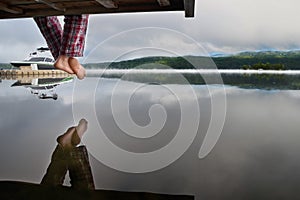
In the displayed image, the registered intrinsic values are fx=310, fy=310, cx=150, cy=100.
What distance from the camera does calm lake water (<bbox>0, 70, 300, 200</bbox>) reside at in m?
1.39

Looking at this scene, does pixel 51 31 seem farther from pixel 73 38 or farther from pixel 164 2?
pixel 164 2

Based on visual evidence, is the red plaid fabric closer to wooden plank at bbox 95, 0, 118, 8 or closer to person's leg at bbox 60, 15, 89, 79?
person's leg at bbox 60, 15, 89, 79

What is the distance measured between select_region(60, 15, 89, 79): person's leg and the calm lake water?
0.60 m

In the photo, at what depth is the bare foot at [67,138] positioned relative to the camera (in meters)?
2.12

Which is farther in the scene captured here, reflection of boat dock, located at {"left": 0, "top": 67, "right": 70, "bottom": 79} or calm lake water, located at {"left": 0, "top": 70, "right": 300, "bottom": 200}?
reflection of boat dock, located at {"left": 0, "top": 67, "right": 70, "bottom": 79}

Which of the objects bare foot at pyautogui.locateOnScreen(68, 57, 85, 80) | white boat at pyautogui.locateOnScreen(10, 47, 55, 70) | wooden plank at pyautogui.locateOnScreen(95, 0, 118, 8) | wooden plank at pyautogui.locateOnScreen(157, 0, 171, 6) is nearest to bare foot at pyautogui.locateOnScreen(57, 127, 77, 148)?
bare foot at pyautogui.locateOnScreen(68, 57, 85, 80)

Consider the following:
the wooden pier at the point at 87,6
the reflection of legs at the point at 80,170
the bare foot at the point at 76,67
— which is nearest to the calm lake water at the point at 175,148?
the reflection of legs at the point at 80,170

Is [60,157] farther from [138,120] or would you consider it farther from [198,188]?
[138,120]

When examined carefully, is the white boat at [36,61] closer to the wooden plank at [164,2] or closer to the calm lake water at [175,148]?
the calm lake water at [175,148]

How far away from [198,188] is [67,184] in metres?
0.56

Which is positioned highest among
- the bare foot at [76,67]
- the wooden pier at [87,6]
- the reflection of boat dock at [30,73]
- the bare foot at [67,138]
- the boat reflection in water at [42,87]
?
the wooden pier at [87,6]

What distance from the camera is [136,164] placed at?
170 cm

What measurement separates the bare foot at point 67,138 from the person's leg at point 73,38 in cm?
66

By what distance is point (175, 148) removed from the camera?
6.65 ft
